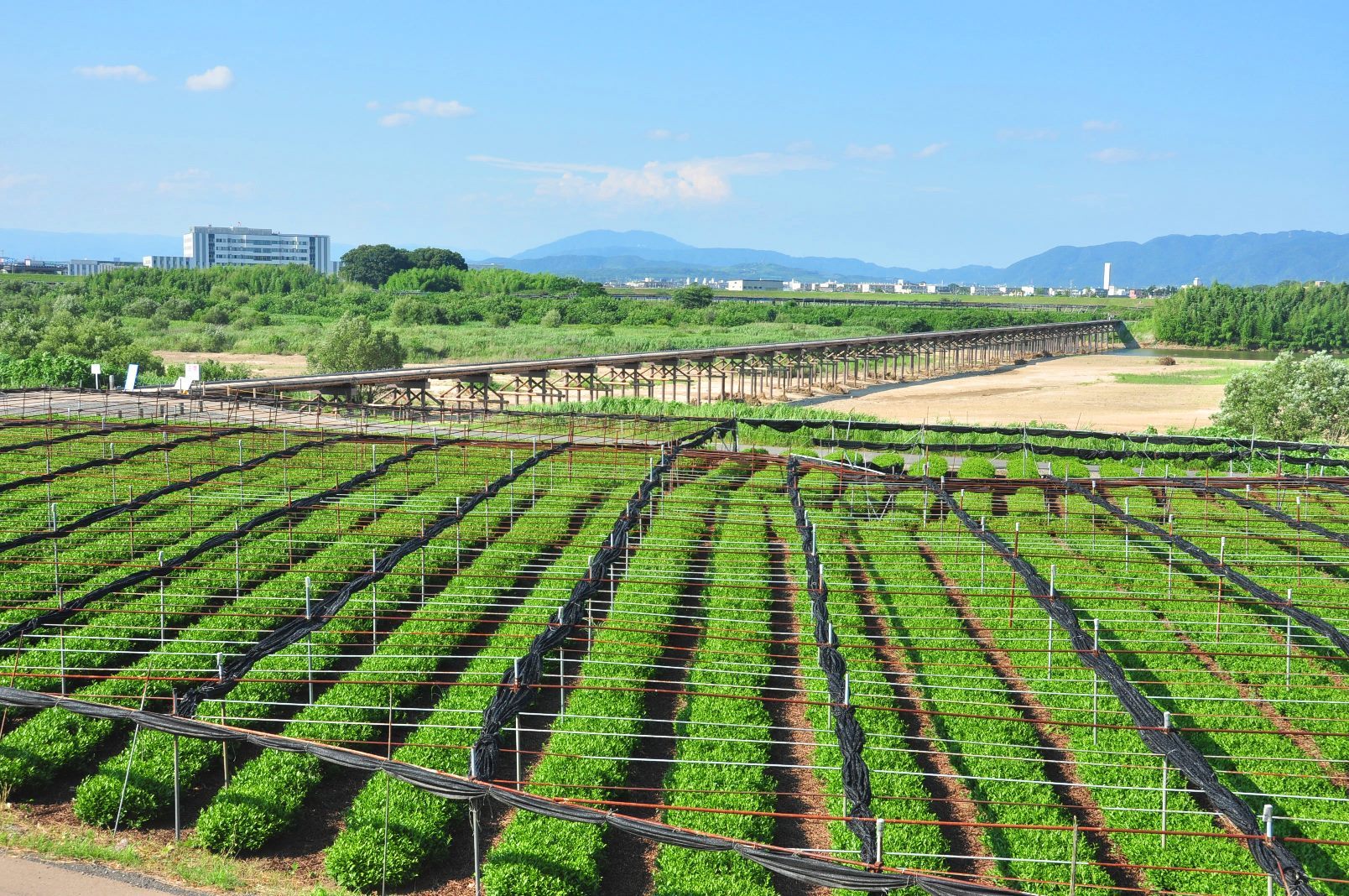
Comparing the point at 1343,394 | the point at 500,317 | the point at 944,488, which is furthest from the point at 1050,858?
the point at 500,317

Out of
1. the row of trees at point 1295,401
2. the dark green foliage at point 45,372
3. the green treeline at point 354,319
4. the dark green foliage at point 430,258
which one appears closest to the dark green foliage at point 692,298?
the green treeline at point 354,319

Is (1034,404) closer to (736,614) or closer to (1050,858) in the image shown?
(736,614)

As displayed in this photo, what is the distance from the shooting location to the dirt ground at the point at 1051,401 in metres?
65.3

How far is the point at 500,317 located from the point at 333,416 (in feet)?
250

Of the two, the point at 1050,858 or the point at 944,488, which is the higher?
the point at 944,488

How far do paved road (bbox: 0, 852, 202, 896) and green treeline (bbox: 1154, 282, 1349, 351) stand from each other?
138 m

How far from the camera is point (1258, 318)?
136875mm

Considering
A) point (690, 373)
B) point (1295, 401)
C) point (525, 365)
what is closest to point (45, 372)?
point (525, 365)

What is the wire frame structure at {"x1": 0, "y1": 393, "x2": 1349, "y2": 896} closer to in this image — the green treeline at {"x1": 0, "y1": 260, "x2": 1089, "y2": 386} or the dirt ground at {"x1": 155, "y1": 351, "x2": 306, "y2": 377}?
the green treeline at {"x1": 0, "y1": 260, "x2": 1089, "y2": 386}

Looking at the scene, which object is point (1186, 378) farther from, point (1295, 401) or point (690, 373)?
point (1295, 401)

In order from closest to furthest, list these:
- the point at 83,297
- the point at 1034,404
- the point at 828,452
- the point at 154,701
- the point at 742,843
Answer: the point at 742,843
the point at 154,701
the point at 828,452
the point at 1034,404
the point at 83,297

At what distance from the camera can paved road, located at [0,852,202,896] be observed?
11.7m

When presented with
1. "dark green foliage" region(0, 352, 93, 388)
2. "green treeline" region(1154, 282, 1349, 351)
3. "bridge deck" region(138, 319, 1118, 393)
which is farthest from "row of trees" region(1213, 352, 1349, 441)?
"green treeline" region(1154, 282, 1349, 351)

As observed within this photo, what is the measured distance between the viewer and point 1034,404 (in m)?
74.5
